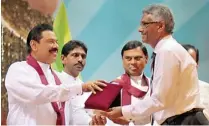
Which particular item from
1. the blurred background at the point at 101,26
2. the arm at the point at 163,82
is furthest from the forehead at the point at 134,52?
the arm at the point at 163,82

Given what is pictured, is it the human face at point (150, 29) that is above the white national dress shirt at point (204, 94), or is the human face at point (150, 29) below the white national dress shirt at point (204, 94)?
above

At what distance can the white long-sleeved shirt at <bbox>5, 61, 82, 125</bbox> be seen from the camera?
112 inches

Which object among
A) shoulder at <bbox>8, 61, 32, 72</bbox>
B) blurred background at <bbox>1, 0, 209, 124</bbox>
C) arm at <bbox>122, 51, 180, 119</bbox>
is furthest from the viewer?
blurred background at <bbox>1, 0, 209, 124</bbox>

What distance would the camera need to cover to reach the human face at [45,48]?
3.06 m

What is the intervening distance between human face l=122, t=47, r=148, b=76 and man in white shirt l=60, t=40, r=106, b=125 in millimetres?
356

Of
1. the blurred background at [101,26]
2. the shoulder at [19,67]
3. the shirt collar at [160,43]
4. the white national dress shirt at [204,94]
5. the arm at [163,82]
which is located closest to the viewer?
the arm at [163,82]

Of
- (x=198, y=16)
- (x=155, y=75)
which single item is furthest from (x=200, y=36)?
(x=155, y=75)

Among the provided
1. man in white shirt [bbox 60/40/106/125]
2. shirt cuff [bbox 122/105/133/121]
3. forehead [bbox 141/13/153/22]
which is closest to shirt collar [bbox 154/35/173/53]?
forehead [bbox 141/13/153/22]

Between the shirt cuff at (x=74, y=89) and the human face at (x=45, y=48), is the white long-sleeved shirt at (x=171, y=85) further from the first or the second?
the human face at (x=45, y=48)

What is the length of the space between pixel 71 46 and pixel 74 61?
12cm

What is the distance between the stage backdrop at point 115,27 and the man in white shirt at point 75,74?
0.26 feet

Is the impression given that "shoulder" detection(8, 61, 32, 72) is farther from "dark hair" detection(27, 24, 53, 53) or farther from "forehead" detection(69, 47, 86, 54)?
"forehead" detection(69, 47, 86, 54)

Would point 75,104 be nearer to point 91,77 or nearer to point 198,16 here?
point 91,77

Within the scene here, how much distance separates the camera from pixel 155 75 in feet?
8.50
